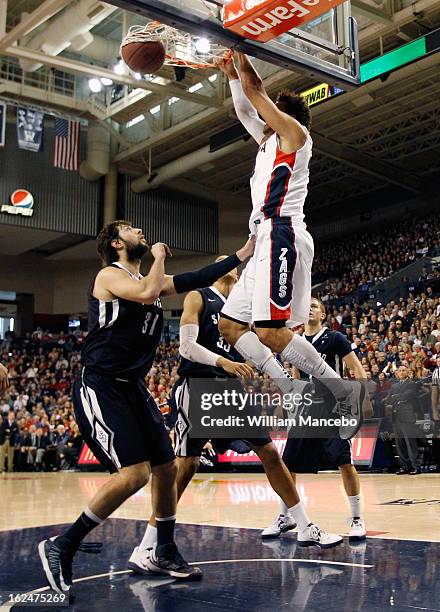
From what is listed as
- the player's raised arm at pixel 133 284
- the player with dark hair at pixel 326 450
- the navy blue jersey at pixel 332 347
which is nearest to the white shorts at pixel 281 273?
the player's raised arm at pixel 133 284

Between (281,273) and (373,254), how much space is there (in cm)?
2198

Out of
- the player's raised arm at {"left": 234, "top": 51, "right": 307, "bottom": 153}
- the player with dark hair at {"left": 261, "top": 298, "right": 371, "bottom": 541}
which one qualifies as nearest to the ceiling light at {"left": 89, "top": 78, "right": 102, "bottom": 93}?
the player with dark hair at {"left": 261, "top": 298, "right": 371, "bottom": 541}

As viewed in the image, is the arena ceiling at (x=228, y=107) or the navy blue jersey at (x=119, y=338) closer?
the navy blue jersey at (x=119, y=338)

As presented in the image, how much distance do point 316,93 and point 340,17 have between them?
11944 mm

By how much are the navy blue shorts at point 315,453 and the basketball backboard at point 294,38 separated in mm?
2840

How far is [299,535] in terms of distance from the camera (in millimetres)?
4617

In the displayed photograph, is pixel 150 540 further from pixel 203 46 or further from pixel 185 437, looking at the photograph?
pixel 203 46

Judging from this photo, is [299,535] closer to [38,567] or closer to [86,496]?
[38,567]

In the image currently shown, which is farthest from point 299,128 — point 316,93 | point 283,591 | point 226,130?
point 226,130

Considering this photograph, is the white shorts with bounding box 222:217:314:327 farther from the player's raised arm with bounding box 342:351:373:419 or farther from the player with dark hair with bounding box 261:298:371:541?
the player with dark hair with bounding box 261:298:371:541

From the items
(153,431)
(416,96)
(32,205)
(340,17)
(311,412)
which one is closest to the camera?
(153,431)

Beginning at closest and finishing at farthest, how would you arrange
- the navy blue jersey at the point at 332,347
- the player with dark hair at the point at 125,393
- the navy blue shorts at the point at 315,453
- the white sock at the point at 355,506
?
the player with dark hair at the point at 125,393 < the white sock at the point at 355,506 < the navy blue shorts at the point at 315,453 < the navy blue jersey at the point at 332,347

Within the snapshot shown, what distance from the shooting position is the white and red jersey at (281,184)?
3990 mm

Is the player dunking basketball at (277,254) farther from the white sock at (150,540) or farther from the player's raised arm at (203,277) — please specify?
the white sock at (150,540)
